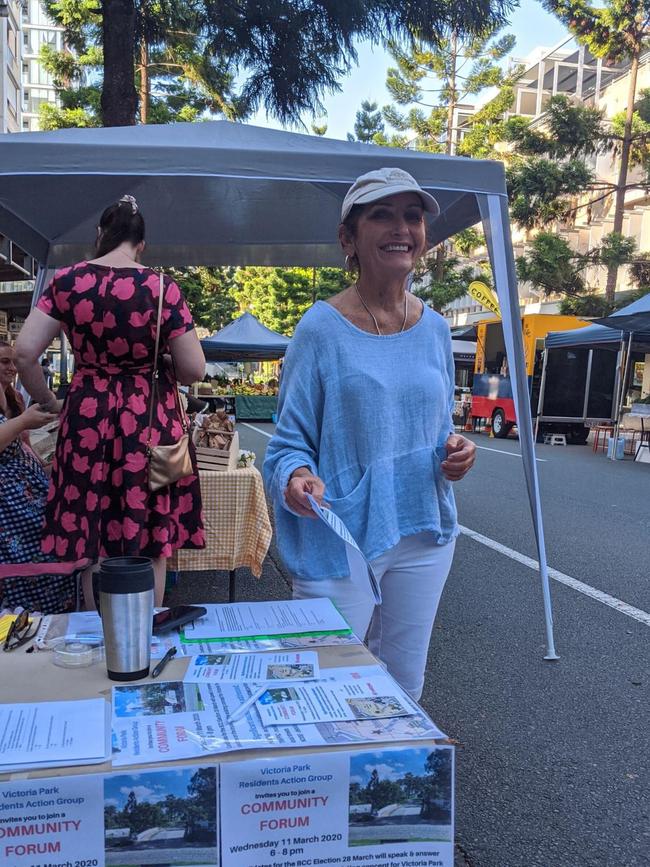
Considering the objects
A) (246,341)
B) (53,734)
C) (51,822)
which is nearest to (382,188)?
(53,734)

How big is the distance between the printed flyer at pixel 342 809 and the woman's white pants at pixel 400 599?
763 mm

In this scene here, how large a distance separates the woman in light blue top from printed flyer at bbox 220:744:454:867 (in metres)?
0.74

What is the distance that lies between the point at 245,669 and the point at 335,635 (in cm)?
27

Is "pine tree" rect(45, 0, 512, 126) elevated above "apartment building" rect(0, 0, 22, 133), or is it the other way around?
"apartment building" rect(0, 0, 22, 133)

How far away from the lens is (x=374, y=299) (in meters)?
1.91

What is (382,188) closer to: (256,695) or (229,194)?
(256,695)

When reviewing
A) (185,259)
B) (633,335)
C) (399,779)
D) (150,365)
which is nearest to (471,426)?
(633,335)

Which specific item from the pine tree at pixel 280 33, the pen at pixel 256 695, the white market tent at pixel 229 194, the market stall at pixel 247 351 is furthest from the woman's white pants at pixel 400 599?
the market stall at pixel 247 351

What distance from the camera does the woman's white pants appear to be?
1876 millimetres

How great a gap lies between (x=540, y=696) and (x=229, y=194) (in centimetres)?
411

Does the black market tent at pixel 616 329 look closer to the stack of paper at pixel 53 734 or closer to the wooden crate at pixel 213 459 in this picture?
the wooden crate at pixel 213 459

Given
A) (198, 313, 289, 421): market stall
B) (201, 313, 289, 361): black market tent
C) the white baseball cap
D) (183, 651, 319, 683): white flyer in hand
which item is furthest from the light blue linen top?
(201, 313, 289, 361): black market tent

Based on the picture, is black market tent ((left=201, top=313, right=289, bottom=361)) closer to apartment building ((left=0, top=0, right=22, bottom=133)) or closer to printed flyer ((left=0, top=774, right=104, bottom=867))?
apartment building ((left=0, top=0, right=22, bottom=133))

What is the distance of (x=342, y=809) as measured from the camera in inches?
42.8
